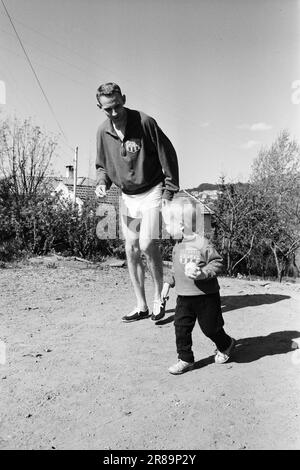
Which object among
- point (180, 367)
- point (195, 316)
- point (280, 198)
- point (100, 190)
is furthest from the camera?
point (280, 198)

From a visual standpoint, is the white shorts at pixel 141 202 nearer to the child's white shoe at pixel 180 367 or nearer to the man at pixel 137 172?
the man at pixel 137 172

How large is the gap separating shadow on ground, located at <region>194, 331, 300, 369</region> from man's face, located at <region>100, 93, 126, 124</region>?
201 cm

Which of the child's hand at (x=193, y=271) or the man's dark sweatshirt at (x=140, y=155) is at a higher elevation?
the man's dark sweatshirt at (x=140, y=155)

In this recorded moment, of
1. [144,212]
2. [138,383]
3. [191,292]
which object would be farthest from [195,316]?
[144,212]

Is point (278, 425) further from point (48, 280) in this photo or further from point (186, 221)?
point (48, 280)

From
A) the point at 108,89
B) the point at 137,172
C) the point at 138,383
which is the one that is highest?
the point at 108,89

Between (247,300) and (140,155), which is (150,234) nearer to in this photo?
(140,155)

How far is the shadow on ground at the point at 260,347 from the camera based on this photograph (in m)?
3.29

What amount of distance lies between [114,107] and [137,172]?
22.0 inches

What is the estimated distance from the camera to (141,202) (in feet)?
13.7

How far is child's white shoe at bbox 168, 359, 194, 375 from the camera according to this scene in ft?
10.1

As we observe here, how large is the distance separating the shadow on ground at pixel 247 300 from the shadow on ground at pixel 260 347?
804mm

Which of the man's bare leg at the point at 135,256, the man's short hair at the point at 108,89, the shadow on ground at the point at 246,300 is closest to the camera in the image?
the man's short hair at the point at 108,89

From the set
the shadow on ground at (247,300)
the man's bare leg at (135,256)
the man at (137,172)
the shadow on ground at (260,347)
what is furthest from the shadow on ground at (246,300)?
the shadow on ground at (260,347)
